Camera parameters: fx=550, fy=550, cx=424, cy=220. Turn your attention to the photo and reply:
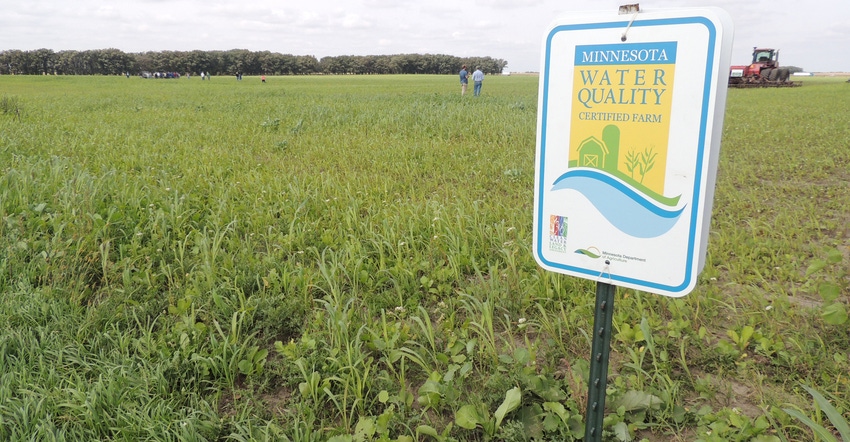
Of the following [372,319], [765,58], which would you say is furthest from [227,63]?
[372,319]

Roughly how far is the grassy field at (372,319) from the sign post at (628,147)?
667mm

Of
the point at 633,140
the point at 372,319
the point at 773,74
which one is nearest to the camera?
the point at 633,140

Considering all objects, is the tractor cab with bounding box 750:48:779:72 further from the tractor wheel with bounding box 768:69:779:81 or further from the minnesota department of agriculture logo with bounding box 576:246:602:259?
the minnesota department of agriculture logo with bounding box 576:246:602:259

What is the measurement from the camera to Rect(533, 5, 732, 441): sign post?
1.54 m

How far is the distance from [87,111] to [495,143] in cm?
1052

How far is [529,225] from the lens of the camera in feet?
14.9

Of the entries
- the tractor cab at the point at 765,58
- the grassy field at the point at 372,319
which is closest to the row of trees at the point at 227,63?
the tractor cab at the point at 765,58

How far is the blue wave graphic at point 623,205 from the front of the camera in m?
1.66

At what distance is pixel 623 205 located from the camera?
1720 mm

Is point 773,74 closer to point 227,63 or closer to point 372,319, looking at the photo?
point 372,319

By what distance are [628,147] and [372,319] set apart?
6.47ft

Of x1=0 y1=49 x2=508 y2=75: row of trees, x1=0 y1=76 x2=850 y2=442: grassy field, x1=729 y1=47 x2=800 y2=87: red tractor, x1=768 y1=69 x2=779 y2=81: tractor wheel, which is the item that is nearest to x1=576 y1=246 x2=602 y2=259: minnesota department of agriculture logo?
x1=0 y1=76 x2=850 y2=442: grassy field

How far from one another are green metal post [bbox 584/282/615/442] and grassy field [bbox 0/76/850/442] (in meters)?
0.39

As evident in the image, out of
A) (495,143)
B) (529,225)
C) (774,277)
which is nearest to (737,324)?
(774,277)
